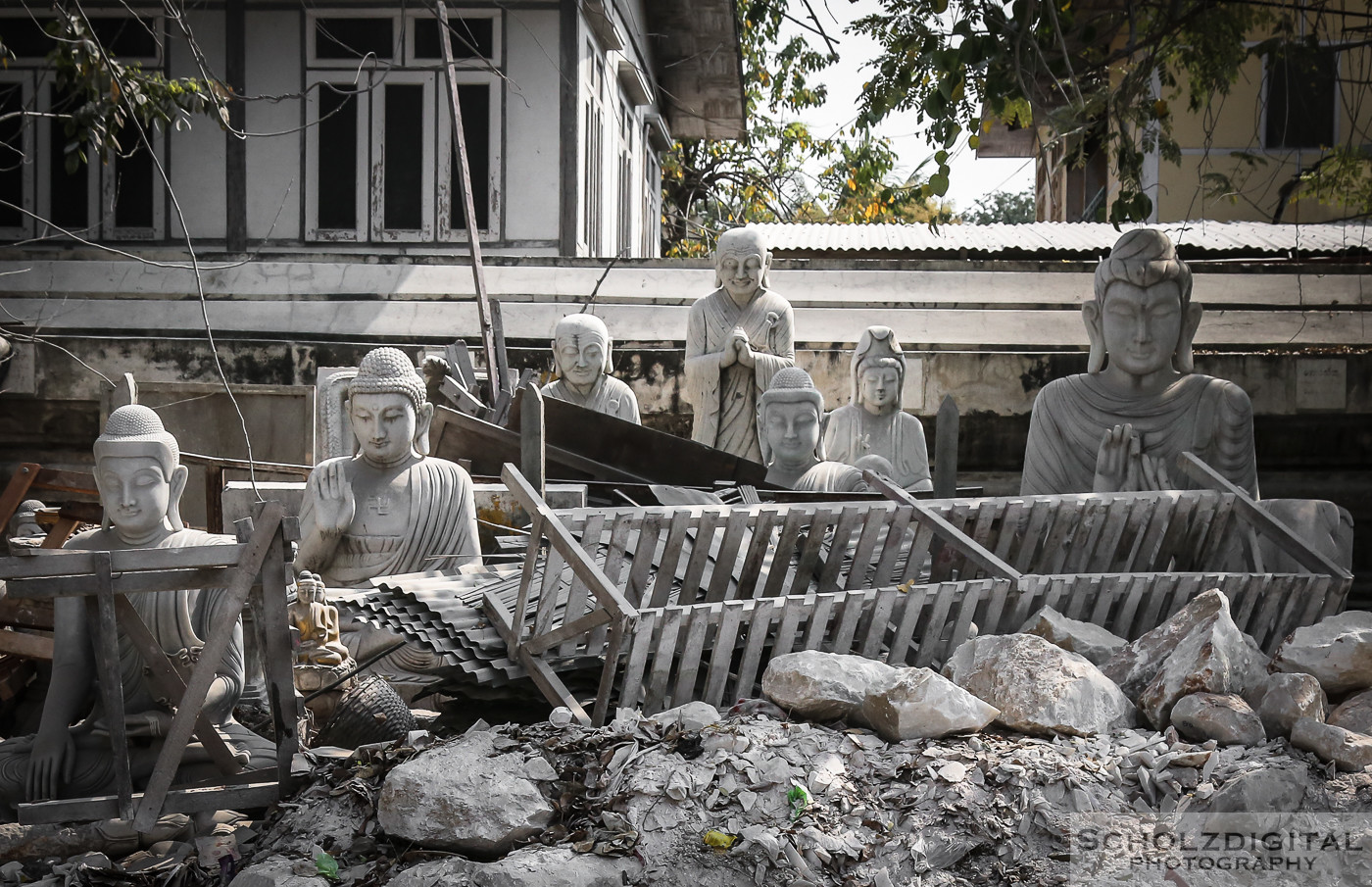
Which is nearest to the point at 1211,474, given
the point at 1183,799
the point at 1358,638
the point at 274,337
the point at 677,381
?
the point at 1358,638

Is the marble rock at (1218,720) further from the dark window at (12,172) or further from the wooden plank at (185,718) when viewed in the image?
the dark window at (12,172)

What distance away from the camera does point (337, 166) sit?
560 inches

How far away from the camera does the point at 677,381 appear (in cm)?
1193

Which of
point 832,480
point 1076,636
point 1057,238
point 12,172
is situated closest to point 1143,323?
point 832,480

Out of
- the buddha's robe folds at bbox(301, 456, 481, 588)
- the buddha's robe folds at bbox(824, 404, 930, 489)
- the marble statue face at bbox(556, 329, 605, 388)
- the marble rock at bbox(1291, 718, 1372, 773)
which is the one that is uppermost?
the marble statue face at bbox(556, 329, 605, 388)

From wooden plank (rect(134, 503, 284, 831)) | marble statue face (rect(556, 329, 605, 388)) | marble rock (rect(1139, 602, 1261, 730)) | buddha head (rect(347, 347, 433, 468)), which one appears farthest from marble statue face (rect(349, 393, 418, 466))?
marble rock (rect(1139, 602, 1261, 730))

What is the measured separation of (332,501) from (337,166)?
8543 mm

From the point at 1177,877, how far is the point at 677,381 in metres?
8.43

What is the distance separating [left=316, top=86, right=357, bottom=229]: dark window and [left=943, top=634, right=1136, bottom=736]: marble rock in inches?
437

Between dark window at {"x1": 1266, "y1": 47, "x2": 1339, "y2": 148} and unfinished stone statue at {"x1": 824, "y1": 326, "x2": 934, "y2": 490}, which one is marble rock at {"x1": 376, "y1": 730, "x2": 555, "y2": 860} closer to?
unfinished stone statue at {"x1": 824, "y1": 326, "x2": 934, "y2": 490}

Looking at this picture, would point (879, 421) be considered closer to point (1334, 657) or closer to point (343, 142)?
point (1334, 657)

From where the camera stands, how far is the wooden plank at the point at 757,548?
5.62 metres

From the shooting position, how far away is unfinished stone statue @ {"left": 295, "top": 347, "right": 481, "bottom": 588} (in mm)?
6637

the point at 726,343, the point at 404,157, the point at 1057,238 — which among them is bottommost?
the point at 726,343
